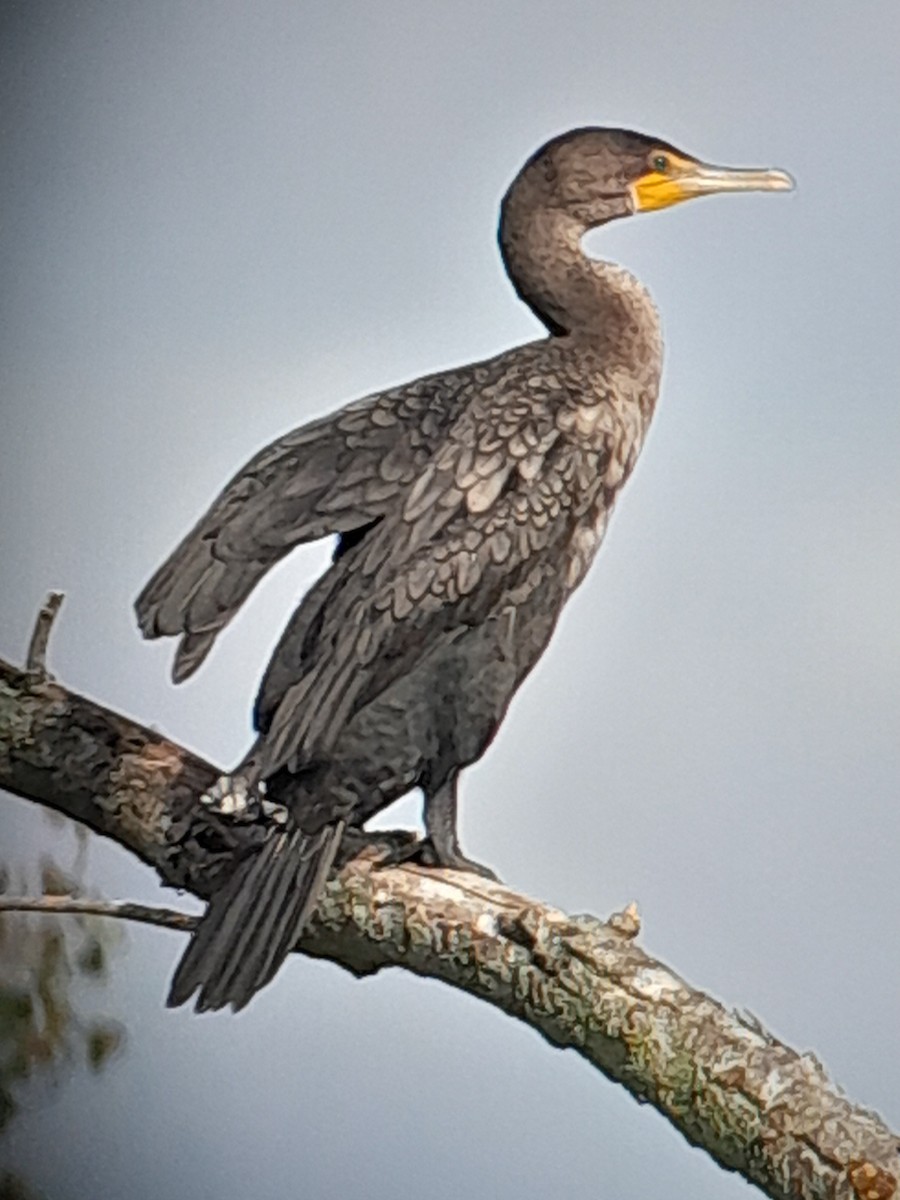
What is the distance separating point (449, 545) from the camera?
184cm

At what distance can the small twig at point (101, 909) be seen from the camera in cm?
196

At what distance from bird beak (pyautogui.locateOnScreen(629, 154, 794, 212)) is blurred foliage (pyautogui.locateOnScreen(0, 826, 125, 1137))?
3.22 feet

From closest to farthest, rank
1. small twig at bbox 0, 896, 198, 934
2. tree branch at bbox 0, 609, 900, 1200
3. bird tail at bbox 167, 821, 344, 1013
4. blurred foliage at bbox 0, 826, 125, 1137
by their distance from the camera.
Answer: tree branch at bbox 0, 609, 900, 1200 → bird tail at bbox 167, 821, 344, 1013 → small twig at bbox 0, 896, 198, 934 → blurred foliage at bbox 0, 826, 125, 1137

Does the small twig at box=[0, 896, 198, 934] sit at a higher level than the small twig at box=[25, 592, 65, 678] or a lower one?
lower

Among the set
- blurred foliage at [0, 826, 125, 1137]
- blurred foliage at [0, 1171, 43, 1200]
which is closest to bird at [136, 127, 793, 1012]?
blurred foliage at [0, 826, 125, 1137]

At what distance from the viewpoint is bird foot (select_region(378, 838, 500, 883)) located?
6.07 ft

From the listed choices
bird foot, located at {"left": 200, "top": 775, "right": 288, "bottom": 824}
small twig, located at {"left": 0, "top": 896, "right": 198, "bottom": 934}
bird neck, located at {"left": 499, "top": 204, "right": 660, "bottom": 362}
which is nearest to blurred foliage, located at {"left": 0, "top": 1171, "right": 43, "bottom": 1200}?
small twig, located at {"left": 0, "top": 896, "right": 198, "bottom": 934}

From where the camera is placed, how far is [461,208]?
198cm

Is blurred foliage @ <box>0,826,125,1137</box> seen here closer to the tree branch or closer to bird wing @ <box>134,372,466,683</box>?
the tree branch

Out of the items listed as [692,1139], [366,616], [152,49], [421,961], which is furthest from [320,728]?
[152,49]

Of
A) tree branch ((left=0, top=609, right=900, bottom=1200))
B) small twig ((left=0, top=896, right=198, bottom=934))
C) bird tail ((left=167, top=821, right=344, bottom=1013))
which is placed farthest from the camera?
small twig ((left=0, top=896, right=198, bottom=934))

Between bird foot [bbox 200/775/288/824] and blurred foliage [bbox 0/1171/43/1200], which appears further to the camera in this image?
blurred foliage [bbox 0/1171/43/1200]

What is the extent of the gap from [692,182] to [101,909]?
3.47 feet

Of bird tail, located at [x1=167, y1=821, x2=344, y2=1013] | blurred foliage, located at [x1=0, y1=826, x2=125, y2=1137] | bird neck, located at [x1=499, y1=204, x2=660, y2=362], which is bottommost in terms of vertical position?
blurred foliage, located at [x1=0, y1=826, x2=125, y2=1137]
